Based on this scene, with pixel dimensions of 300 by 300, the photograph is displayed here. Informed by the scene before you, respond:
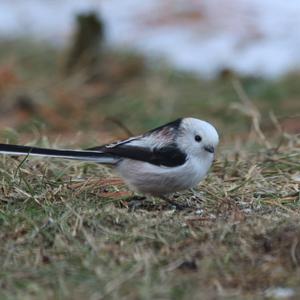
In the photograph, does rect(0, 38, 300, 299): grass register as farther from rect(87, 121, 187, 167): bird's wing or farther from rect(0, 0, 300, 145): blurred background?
rect(0, 0, 300, 145): blurred background

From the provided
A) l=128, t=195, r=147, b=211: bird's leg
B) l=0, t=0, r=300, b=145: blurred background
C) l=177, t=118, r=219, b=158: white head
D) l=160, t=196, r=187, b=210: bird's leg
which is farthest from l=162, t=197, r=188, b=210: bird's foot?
l=0, t=0, r=300, b=145: blurred background

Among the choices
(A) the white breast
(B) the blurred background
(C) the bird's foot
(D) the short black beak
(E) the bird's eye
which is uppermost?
(E) the bird's eye

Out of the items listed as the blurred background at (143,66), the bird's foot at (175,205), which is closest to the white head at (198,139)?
the bird's foot at (175,205)

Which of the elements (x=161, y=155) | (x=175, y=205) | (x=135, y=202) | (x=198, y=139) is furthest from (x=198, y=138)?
(x=135, y=202)

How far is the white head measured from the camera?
417 cm

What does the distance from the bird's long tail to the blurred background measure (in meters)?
1.24

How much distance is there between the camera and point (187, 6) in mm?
10352

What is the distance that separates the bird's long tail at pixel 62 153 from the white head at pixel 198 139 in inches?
13.8

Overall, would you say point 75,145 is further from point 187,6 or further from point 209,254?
point 187,6

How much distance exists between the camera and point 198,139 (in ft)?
13.8

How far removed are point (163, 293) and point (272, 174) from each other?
6.63 ft

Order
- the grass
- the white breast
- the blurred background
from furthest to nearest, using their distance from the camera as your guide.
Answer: the blurred background → the white breast → the grass

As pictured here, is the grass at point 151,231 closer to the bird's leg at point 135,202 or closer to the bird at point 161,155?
the bird's leg at point 135,202

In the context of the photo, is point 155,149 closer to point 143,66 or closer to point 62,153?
point 62,153
